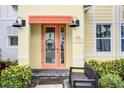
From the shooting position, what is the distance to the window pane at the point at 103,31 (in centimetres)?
1411

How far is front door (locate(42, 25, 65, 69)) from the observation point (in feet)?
45.4

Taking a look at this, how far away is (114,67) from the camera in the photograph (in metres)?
12.3

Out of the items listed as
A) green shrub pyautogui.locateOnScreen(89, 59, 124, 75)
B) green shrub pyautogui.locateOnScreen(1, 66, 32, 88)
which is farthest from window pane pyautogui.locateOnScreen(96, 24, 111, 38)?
green shrub pyautogui.locateOnScreen(1, 66, 32, 88)

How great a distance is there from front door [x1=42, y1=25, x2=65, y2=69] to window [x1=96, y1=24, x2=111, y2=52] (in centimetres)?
181

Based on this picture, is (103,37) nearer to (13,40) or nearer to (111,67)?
(111,67)

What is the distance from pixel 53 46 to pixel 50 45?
0.53ft

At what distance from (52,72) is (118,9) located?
4723 millimetres

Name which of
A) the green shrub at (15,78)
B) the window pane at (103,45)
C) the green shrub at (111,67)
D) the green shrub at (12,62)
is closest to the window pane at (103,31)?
the window pane at (103,45)

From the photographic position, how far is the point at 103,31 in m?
14.1

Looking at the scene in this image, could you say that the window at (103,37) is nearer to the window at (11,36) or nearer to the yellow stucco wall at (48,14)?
the yellow stucco wall at (48,14)

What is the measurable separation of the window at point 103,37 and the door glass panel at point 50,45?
2265mm

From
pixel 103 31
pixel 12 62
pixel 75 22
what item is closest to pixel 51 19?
pixel 75 22
